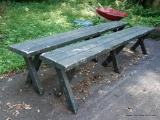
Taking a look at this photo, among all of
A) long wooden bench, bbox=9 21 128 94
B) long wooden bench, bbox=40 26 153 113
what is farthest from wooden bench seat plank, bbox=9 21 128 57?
long wooden bench, bbox=40 26 153 113

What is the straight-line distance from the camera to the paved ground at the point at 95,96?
3.47m

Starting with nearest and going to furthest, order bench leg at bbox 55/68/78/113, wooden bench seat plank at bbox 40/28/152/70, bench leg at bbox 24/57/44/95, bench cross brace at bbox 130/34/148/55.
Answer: wooden bench seat plank at bbox 40/28/152/70 < bench leg at bbox 55/68/78/113 < bench leg at bbox 24/57/44/95 < bench cross brace at bbox 130/34/148/55

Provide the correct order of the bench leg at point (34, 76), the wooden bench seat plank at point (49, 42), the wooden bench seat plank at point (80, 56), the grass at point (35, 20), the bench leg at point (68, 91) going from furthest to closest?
the grass at point (35, 20) < the bench leg at point (34, 76) < the wooden bench seat plank at point (49, 42) < the bench leg at point (68, 91) < the wooden bench seat plank at point (80, 56)

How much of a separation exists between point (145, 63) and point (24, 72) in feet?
8.52

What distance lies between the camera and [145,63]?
5359mm

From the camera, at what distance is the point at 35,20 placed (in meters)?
8.25

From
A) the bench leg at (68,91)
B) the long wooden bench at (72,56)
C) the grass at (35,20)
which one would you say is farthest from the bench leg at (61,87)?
the grass at (35,20)

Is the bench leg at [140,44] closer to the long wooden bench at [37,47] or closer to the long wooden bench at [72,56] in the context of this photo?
the long wooden bench at [72,56]

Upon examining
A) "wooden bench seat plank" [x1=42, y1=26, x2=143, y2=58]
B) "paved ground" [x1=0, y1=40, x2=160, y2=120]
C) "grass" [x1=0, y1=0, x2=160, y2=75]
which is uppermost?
"wooden bench seat plank" [x1=42, y1=26, x2=143, y2=58]

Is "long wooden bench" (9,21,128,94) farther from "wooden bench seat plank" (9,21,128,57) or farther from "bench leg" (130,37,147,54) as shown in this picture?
"bench leg" (130,37,147,54)

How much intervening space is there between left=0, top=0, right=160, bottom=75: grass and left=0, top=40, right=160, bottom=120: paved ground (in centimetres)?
88

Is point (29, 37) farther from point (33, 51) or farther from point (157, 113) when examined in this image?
point (157, 113)

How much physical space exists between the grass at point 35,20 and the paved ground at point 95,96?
34.7 inches

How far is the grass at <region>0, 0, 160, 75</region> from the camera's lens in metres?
5.39
